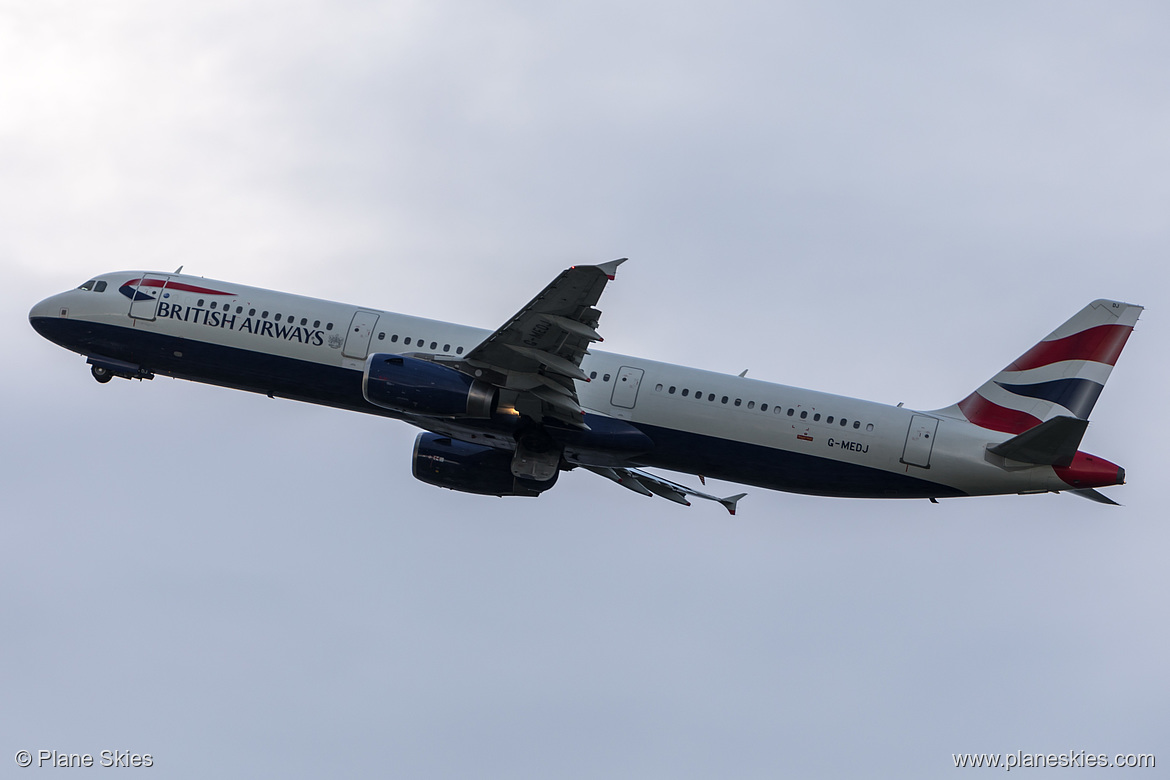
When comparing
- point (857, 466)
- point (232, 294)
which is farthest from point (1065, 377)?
point (232, 294)

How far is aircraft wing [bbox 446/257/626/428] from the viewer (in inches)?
1277

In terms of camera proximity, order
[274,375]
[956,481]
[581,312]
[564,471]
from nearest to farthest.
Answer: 1. [581,312]
2. [956,481]
3. [274,375]
4. [564,471]

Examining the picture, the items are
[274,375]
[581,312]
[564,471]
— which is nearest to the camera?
[581,312]

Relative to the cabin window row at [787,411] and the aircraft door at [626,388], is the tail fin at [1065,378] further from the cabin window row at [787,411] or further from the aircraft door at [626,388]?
the aircraft door at [626,388]

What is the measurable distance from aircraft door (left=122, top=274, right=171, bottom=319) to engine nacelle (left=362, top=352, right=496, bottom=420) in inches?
368

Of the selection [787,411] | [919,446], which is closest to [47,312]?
[787,411]

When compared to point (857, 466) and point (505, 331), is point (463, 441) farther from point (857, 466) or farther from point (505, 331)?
point (857, 466)

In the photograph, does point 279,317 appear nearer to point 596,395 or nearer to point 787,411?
point 596,395

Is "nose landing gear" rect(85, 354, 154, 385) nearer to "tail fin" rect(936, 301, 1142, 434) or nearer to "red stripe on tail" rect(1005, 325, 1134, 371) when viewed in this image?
"tail fin" rect(936, 301, 1142, 434)

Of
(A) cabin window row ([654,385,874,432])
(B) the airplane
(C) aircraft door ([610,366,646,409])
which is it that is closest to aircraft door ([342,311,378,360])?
(B) the airplane

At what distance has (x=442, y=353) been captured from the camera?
38.0 m

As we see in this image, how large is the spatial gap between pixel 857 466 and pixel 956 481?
2.90 meters

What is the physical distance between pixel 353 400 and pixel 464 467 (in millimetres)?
4972

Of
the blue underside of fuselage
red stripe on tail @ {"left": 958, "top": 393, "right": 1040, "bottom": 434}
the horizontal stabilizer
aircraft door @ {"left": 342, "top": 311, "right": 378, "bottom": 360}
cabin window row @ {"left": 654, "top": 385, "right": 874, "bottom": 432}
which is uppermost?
red stripe on tail @ {"left": 958, "top": 393, "right": 1040, "bottom": 434}
